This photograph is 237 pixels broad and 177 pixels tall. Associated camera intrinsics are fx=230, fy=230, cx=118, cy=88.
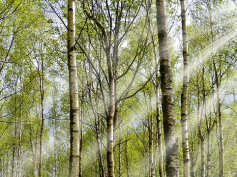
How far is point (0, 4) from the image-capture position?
8703 millimetres

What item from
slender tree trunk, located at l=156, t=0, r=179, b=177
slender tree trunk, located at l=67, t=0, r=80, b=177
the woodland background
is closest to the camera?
slender tree trunk, located at l=156, t=0, r=179, b=177

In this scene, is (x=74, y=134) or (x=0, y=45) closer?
(x=74, y=134)

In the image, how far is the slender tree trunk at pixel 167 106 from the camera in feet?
10.5

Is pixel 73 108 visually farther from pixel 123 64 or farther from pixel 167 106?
pixel 123 64

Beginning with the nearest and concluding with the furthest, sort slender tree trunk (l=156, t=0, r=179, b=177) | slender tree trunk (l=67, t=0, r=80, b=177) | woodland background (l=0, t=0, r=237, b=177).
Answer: slender tree trunk (l=156, t=0, r=179, b=177) < slender tree trunk (l=67, t=0, r=80, b=177) < woodland background (l=0, t=0, r=237, b=177)

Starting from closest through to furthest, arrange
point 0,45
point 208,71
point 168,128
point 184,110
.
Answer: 1. point 168,128
2. point 184,110
3. point 0,45
4. point 208,71

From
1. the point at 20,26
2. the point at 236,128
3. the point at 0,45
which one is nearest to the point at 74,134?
the point at 20,26

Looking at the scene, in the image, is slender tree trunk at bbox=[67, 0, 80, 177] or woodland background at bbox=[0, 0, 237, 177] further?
woodland background at bbox=[0, 0, 237, 177]

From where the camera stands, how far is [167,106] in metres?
3.43

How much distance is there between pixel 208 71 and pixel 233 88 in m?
2.31

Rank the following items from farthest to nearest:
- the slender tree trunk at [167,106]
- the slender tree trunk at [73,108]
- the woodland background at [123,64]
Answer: the woodland background at [123,64]
the slender tree trunk at [73,108]
the slender tree trunk at [167,106]

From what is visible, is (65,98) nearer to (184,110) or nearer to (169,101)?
(184,110)

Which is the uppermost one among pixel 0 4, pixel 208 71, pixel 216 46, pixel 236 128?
pixel 0 4

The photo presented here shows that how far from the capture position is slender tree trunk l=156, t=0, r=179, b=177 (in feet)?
10.5
